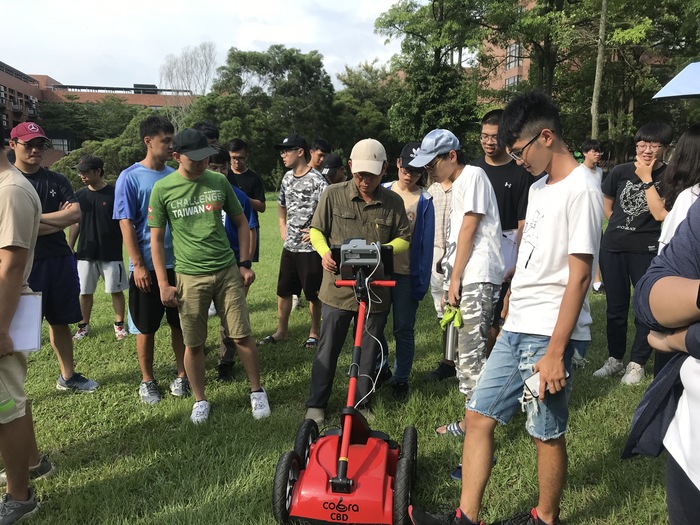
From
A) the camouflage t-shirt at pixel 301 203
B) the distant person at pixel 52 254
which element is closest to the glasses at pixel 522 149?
the camouflage t-shirt at pixel 301 203

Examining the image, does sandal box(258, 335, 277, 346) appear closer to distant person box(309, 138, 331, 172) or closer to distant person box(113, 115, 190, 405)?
distant person box(113, 115, 190, 405)

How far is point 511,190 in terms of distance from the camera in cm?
400

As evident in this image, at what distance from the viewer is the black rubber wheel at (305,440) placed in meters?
2.80

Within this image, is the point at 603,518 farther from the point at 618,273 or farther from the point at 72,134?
the point at 72,134

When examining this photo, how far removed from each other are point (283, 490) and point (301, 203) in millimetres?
3587

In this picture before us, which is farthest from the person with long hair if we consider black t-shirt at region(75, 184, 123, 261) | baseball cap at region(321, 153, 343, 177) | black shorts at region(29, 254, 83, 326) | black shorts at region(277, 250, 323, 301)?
black t-shirt at region(75, 184, 123, 261)

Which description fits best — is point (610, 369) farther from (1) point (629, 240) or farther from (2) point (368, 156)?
(2) point (368, 156)

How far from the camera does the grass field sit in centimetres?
280

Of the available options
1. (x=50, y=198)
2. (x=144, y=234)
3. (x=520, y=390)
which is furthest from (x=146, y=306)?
(x=520, y=390)

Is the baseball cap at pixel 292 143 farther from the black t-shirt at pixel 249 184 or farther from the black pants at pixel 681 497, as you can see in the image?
the black pants at pixel 681 497

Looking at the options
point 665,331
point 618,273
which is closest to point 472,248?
point 665,331

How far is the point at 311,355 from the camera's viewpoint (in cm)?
533

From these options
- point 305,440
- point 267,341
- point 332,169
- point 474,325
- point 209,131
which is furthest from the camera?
point 332,169

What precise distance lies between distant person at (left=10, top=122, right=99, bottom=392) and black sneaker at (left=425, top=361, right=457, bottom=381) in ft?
10.7
